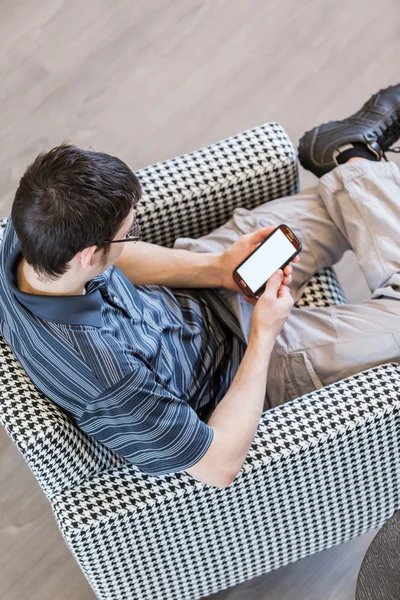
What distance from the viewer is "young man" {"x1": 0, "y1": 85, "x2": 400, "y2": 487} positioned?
1159 millimetres

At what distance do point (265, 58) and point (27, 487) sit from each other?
1.37 meters

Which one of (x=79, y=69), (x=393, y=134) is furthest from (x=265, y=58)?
(x=393, y=134)

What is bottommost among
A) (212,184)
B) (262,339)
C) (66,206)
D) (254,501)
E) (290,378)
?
(254,501)

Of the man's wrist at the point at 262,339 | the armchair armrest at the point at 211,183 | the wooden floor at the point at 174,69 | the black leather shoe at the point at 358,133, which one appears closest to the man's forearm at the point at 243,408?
the man's wrist at the point at 262,339

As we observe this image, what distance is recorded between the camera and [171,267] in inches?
61.7

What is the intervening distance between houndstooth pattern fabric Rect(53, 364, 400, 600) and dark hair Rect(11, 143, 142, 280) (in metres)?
0.39

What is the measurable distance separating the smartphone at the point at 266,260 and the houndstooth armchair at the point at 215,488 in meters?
0.16

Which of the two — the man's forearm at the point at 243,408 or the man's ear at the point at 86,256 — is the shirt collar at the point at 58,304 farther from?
the man's forearm at the point at 243,408

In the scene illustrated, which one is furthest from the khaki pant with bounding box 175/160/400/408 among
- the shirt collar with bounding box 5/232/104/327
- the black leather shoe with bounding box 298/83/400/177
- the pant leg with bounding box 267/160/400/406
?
the shirt collar with bounding box 5/232/104/327

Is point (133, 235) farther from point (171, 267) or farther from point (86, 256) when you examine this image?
point (171, 267)

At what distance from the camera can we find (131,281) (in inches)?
61.1

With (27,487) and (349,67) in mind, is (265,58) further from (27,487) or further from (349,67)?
(27,487)

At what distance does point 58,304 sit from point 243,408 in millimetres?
339

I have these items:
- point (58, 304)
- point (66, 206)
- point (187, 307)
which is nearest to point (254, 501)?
point (187, 307)
